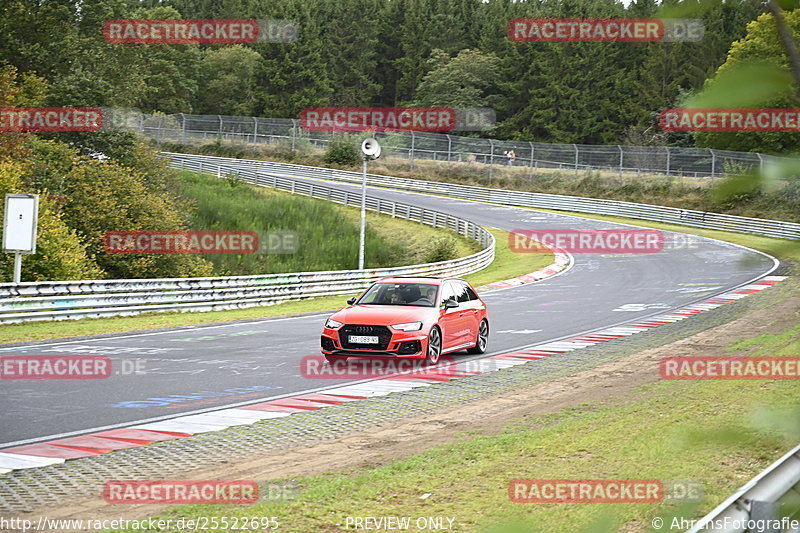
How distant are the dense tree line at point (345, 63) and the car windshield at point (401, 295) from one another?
43007mm

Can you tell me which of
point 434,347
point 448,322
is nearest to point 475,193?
point 448,322

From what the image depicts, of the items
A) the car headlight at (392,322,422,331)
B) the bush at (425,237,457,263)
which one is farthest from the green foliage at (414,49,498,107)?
the car headlight at (392,322,422,331)

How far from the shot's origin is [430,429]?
1062 centimetres

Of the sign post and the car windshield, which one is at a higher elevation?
the sign post

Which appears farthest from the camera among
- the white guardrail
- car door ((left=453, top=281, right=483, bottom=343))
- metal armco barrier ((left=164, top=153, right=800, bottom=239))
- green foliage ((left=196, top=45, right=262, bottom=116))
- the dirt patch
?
green foliage ((left=196, top=45, right=262, bottom=116))

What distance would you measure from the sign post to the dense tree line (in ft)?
111

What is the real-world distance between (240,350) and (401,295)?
10.9 ft

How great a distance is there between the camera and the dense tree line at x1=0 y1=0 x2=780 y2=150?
59438 millimetres

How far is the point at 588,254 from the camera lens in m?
49.2

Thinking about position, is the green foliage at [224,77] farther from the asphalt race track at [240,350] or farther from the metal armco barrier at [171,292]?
the asphalt race track at [240,350]

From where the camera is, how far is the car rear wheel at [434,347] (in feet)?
54.6

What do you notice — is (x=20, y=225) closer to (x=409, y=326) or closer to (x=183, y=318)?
(x=183, y=318)

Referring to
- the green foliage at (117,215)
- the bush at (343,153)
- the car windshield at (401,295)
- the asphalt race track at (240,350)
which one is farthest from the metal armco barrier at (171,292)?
the bush at (343,153)

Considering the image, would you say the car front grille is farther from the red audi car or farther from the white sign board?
the white sign board
